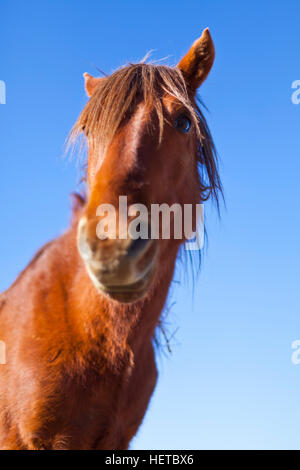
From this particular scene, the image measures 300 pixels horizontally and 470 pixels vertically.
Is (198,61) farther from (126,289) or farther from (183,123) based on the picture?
(126,289)

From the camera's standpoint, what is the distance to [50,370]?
11.5ft

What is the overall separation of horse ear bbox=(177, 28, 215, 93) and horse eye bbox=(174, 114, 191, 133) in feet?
2.09

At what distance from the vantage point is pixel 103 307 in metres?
3.64

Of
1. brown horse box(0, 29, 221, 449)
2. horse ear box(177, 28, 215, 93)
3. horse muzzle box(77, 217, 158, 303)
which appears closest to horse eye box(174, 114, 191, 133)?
brown horse box(0, 29, 221, 449)

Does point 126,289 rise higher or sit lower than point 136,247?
lower

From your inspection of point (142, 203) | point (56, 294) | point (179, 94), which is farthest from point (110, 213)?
point (179, 94)

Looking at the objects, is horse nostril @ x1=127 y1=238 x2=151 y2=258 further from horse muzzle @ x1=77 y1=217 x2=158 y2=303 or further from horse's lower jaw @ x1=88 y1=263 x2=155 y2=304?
horse's lower jaw @ x1=88 y1=263 x2=155 y2=304

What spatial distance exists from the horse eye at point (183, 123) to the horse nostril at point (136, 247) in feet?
4.97

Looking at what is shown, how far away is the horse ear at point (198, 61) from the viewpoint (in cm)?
444

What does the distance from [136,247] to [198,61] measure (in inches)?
103

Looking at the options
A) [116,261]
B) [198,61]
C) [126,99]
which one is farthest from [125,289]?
[198,61]

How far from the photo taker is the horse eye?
156 inches

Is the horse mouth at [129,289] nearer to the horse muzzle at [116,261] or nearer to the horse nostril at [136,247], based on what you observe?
the horse muzzle at [116,261]
